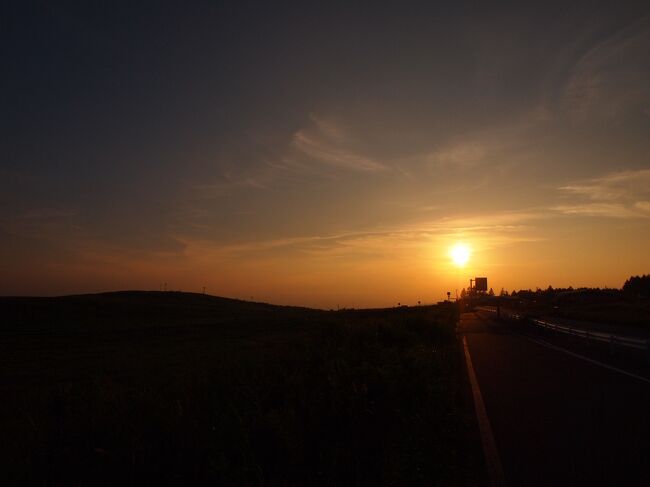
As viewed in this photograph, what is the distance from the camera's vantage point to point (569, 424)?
8.83 metres

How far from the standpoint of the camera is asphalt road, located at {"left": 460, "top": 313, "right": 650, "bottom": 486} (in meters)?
6.34

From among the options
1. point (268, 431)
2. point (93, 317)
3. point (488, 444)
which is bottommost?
point (488, 444)

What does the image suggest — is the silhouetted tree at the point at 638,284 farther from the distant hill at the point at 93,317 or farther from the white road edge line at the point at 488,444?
the white road edge line at the point at 488,444

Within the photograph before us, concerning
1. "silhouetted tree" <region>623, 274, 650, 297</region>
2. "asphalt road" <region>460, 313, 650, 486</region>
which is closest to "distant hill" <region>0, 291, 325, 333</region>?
"asphalt road" <region>460, 313, 650, 486</region>

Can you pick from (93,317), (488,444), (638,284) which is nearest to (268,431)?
(488,444)

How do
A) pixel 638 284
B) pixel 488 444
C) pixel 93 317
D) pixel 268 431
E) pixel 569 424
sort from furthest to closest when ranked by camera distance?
1. pixel 638 284
2. pixel 93 317
3. pixel 569 424
4. pixel 488 444
5. pixel 268 431

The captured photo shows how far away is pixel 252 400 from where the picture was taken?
28.9ft

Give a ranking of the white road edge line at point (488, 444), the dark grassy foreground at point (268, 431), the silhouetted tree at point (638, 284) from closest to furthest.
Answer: the dark grassy foreground at point (268, 431)
the white road edge line at point (488, 444)
the silhouetted tree at point (638, 284)

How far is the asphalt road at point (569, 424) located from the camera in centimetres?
634

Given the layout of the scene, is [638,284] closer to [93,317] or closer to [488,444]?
[93,317]

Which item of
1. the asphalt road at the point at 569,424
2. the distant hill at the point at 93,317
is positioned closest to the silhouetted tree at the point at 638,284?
the distant hill at the point at 93,317

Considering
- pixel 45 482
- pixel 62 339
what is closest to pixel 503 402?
pixel 45 482

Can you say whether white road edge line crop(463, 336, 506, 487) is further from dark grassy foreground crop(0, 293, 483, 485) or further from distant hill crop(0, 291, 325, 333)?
distant hill crop(0, 291, 325, 333)

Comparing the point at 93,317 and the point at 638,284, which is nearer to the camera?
the point at 93,317
